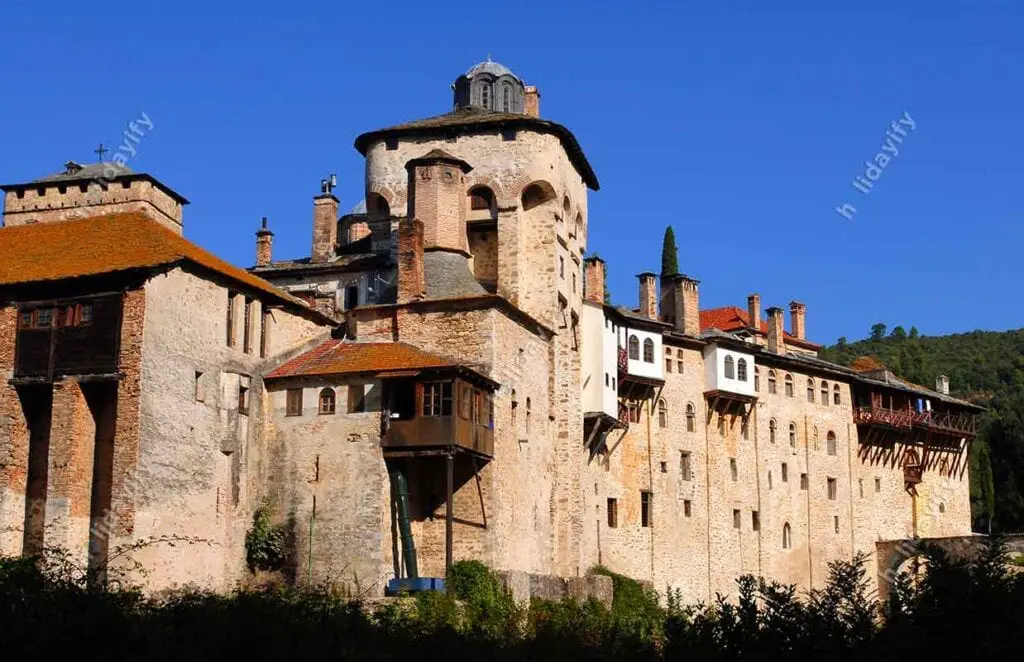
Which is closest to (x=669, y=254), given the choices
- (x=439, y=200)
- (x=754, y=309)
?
(x=754, y=309)

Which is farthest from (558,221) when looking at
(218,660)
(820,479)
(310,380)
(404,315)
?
(218,660)

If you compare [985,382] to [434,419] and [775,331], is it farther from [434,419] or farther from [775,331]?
[434,419]

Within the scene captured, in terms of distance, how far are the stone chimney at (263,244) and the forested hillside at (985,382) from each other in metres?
37.3

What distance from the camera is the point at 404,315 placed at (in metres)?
43.3

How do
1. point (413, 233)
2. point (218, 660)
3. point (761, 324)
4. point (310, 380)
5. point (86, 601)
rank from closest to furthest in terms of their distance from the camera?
1. point (218, 660)
2. point (86, 601)
3. point (310, 380)
4. point (413, 233)
5. point (761, 324)

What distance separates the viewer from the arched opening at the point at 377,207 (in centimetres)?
5128

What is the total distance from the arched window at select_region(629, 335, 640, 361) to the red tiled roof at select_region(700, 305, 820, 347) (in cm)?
1676

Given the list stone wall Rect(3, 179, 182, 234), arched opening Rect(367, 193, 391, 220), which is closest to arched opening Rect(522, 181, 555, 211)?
arched opening Rect(367, 193, 391, 220)

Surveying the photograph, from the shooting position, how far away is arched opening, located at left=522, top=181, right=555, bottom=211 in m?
49.8

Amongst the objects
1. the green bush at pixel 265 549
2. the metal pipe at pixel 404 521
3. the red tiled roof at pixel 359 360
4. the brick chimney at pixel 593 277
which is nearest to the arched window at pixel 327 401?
the red tiled roof at pixel 359 360

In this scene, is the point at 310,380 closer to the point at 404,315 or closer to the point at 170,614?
the point at 404,315

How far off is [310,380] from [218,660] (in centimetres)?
2146

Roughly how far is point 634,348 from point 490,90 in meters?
11.6

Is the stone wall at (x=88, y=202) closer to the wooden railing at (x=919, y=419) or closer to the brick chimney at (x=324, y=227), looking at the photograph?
the brick chimney at (x=324, y=227)
